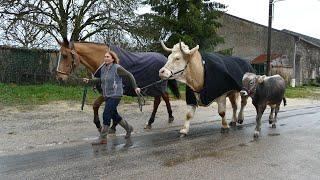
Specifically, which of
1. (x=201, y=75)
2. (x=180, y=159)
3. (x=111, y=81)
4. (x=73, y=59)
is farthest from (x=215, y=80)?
(x=180, y=159)

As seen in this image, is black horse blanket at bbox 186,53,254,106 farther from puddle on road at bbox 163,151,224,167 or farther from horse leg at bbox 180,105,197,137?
puddle on road at bbox 163,151,224,167

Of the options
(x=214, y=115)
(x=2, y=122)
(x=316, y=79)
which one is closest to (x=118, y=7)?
(x=214, y=115)

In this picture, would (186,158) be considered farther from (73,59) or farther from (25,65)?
(25,65)

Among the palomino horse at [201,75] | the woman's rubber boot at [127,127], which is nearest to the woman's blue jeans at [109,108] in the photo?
the woman's rubber boot at [127,127]

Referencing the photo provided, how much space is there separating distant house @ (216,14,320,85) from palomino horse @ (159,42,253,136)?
3499cm

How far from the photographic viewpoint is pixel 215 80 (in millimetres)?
11516

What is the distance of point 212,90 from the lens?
11.5 meters

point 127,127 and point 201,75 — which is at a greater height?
point 201,75

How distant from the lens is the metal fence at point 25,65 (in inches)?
891

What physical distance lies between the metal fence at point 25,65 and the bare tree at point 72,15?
2019mm

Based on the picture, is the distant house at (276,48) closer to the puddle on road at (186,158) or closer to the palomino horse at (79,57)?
the palomino horse at (79,57)

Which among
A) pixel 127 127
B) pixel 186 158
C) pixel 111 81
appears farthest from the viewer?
pixel 127 127

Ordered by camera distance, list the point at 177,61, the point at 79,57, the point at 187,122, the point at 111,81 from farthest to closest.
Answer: the point at 187,122, the point at 177,61, the point at 79,57, the point at 111,81

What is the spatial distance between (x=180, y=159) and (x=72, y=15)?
64.9 feet
